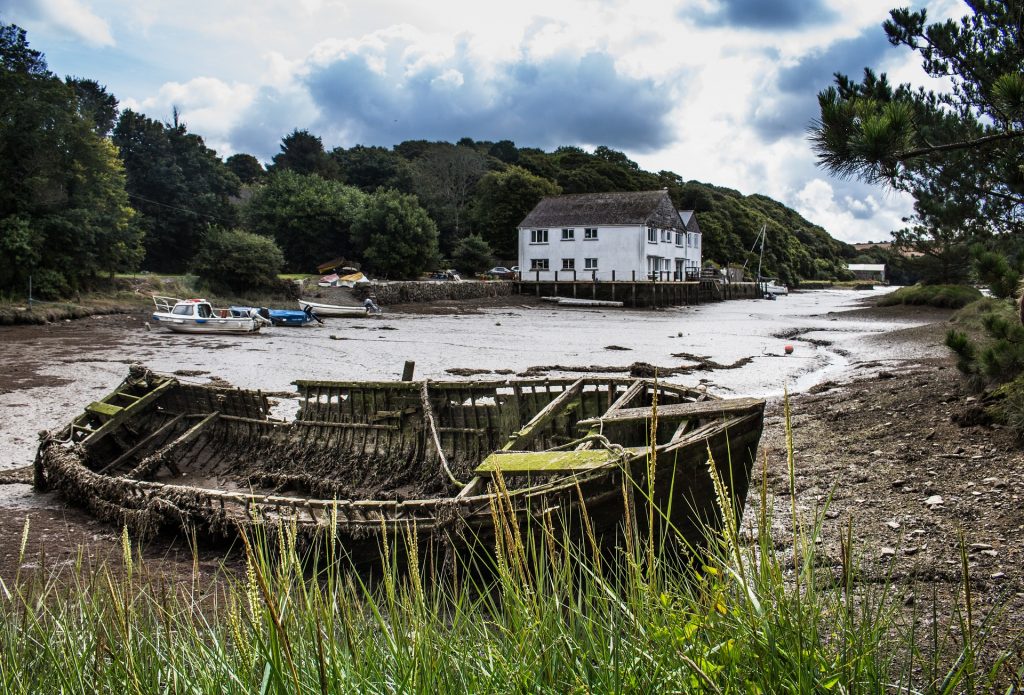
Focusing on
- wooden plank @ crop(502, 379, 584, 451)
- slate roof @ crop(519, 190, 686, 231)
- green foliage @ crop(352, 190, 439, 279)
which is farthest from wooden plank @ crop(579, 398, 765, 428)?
slate roof @ crop(519, 190, 686, 231)

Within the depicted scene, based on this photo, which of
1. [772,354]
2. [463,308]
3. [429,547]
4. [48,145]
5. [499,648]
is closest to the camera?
[499,648]

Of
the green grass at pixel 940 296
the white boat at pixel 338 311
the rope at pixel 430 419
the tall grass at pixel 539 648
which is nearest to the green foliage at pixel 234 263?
the white boat at pixel 338 311

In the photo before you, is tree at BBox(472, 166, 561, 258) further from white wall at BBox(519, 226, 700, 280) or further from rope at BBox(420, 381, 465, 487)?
rope at BBox(420, 381, 465, 487)

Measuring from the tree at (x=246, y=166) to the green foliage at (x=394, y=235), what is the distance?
49.6 m

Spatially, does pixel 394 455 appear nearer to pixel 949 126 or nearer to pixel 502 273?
pixel 949 126

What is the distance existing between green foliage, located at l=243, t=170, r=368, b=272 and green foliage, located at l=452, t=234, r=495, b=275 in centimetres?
1014

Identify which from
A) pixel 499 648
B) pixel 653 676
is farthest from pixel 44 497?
pixel 653 676

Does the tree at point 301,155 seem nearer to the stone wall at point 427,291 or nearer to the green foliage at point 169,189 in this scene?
the green foliage at point 169,189

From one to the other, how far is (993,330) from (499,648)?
32.3 ft

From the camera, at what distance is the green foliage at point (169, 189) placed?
6262 centimetres

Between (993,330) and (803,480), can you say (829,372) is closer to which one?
(993,330)

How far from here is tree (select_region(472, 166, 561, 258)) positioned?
242ft

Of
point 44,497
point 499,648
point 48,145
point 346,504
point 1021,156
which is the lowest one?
point 44,497

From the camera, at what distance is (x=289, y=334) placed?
110 ft
